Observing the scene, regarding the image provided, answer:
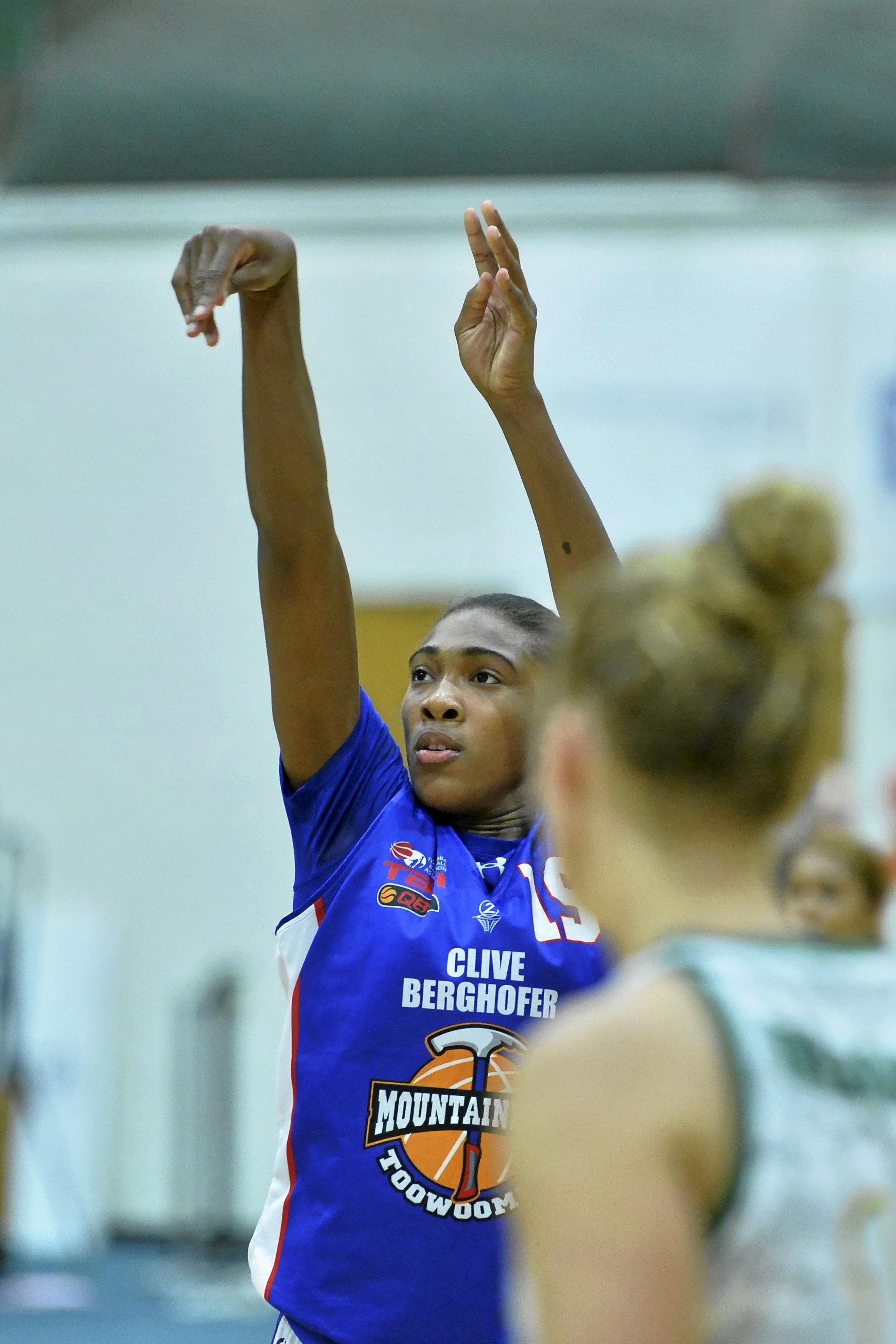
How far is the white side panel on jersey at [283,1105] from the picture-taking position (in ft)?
5.79

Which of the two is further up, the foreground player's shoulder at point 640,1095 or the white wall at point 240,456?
the white wall at point 240,456

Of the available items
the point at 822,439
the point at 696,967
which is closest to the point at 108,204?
the point at 822,439

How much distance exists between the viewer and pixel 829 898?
8.70ft

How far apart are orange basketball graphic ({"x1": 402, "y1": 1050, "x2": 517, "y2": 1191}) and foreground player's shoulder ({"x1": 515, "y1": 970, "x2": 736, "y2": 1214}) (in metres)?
0.81

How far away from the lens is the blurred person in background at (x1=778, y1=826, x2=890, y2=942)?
259cm

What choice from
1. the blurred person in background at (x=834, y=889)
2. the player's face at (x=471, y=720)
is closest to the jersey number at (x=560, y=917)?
the player's face at (x=471, y=720)

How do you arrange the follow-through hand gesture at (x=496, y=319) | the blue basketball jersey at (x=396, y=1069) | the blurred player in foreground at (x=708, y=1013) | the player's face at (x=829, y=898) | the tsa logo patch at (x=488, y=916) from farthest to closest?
1. the player's face at (x=829, y=898)
2. the follow-through hand gesture at (x=496, y=319)
3. the tsa logo patch at (x=488, y=916)
4. the blue basketball jersey at (x=396, y=1069)
5. the blurred player in foreground at (x=708, y=1013)

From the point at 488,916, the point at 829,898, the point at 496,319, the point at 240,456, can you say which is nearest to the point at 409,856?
the point at 488,916

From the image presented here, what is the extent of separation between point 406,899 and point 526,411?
652 mm

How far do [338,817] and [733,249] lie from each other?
506cm

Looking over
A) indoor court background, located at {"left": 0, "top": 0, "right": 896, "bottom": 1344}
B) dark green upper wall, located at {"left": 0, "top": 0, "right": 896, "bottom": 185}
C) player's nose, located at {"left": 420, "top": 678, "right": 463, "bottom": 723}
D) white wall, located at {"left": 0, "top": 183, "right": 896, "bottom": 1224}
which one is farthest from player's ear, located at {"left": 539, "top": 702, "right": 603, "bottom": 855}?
dark green upper wall, located at {"left": 0, "top": 0, "right": 896, "bottom": 185}

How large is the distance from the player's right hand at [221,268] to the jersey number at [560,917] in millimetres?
725

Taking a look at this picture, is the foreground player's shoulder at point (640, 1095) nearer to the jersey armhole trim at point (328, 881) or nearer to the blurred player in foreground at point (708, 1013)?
the blurred player in foreground at point (708, 1013)

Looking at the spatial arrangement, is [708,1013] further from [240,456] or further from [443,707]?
[240,456]
